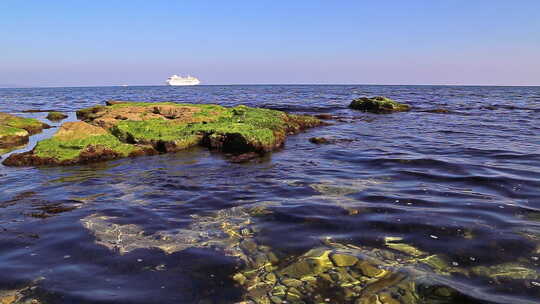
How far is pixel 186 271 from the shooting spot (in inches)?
180

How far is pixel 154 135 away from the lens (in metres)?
13.7

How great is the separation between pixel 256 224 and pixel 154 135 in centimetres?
893

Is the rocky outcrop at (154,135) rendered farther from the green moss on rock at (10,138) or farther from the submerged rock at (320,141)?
the green moss on rock at (10,138)

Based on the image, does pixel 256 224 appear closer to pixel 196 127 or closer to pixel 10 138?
pixel 196 127

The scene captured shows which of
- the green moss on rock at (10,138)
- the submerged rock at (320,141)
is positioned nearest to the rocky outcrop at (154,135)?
the submerged rock at (320,141)

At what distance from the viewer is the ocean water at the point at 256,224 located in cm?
424

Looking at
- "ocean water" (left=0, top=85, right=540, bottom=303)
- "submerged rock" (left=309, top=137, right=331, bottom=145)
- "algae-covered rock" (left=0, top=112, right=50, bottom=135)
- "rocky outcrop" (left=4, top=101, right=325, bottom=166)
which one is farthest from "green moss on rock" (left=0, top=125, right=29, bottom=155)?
"submerged rock" (left=309, top=137, right=331, bottom=145)

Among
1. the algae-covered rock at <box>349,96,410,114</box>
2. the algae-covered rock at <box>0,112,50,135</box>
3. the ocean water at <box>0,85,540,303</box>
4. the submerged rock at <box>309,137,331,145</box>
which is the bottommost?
the ocean water at <box>0,85,540,303</box>

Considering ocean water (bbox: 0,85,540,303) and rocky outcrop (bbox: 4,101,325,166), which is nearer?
ocean water (bbox: 0,85,540,303)

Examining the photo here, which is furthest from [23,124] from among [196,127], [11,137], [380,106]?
[380,106]

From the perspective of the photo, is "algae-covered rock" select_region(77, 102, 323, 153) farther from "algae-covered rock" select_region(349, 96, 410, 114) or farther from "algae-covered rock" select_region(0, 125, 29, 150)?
"algae-covered rock" select_region(349, 96, 410, 114)

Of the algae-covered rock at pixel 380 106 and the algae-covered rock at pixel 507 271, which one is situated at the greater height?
the algae-covered rock at pixel 380 106

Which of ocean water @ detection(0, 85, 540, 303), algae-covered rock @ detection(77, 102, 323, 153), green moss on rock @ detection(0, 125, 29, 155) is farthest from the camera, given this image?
green moss on rock @ detection(0, 125, 29, 155)

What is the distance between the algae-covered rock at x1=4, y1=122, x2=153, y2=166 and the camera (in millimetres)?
10844
